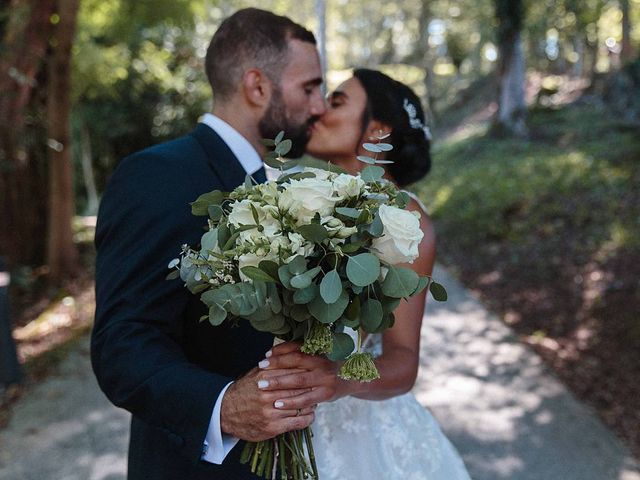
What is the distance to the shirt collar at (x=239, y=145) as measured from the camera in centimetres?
229

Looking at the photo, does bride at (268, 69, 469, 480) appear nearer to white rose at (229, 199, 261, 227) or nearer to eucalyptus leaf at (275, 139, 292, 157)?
eucalyptus leaf at (275, 139, 292, 157)

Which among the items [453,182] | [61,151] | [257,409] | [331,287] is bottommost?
[453,182]

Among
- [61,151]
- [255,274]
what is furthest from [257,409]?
[61,151]

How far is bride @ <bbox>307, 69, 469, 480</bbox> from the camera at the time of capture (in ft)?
7.62

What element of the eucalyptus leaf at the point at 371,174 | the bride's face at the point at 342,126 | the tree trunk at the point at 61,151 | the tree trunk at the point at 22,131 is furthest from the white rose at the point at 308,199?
the tree trunk at the point at 61,151

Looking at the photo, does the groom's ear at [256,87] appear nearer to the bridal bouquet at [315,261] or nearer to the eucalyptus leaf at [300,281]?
the bridal bouquet at [315,261]

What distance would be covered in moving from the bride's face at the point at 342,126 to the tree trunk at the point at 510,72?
16764mm

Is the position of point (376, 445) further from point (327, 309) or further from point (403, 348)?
point (327, 309)

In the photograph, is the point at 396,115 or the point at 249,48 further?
the point at 396,115

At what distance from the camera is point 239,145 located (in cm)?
230

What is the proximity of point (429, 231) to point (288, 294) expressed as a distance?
993 millimetres

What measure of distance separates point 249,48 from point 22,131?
7.54 metres

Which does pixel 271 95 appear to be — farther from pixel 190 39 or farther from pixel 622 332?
pixel 190 39

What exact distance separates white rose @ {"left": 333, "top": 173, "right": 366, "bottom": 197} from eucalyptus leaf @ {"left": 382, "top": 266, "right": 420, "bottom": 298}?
0.70 feet
